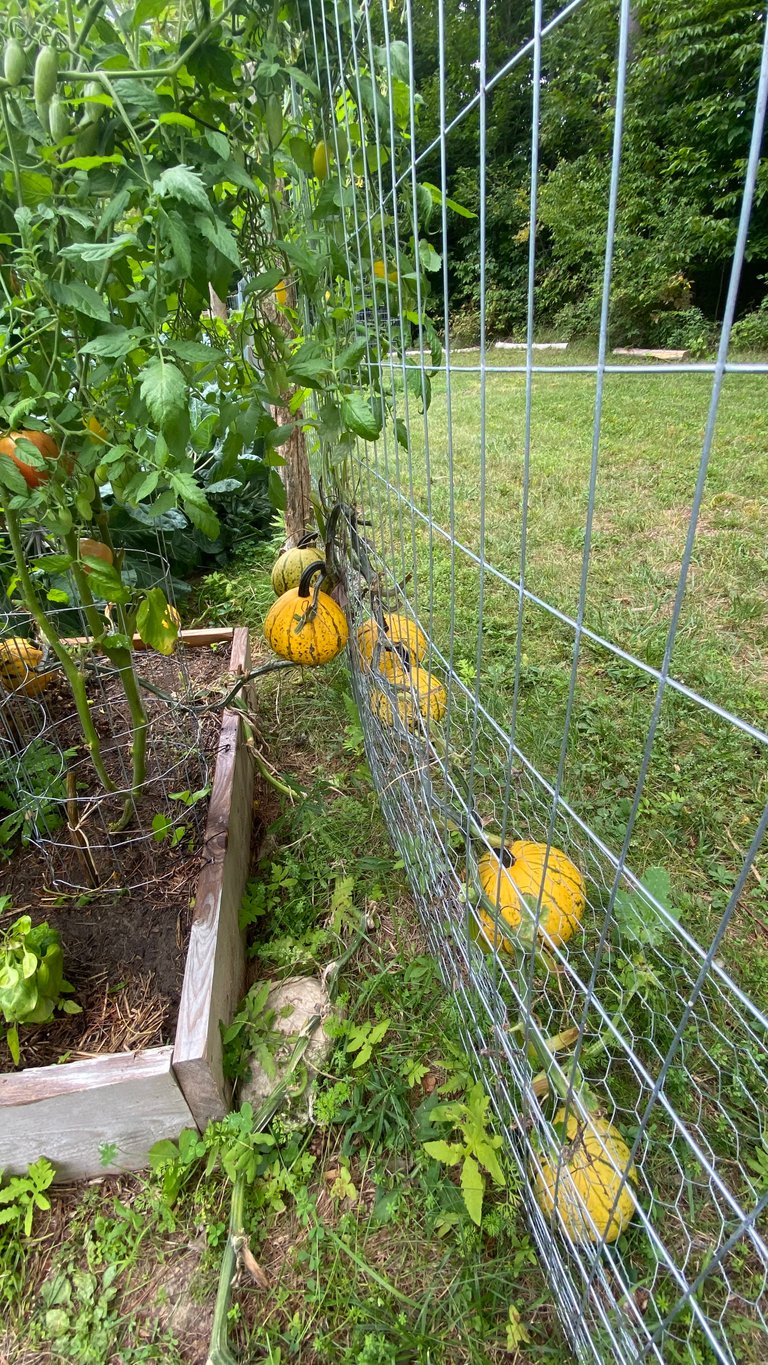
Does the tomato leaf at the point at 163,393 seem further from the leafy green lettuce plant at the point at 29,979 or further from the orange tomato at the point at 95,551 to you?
the leafy green lettuce plant at the point at 29,979

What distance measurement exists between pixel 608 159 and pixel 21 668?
290 centimetres

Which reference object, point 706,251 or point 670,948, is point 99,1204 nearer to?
point 670,948

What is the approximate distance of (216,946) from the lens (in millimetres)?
1171

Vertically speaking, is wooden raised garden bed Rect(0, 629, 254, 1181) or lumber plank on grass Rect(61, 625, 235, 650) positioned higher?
Answer: lumber plank on grass Rect(61, 625, 235, 650)

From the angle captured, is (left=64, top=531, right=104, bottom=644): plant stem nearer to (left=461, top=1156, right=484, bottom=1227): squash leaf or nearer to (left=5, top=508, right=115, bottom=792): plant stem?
(left=5, top=508, right=115, bottom=792): plant stem

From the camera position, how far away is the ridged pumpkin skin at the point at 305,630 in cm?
170

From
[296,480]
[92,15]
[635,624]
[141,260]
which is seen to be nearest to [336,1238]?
[141,260]

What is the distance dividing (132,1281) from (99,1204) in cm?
13

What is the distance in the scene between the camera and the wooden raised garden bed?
3.33 feet

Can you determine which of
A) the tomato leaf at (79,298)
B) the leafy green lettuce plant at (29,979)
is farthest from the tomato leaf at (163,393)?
the leafy green lettuce plant at (29,979)

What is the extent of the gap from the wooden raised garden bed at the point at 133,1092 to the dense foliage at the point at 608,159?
1.13m

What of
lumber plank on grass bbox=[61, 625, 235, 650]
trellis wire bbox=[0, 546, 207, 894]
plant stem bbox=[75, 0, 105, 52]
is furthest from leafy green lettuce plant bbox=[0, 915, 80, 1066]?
plant stem bbox=[75, 0, 105, 52]

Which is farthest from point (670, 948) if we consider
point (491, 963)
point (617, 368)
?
point (617, 368)

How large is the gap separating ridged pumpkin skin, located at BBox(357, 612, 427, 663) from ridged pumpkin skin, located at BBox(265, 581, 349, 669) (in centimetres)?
10
